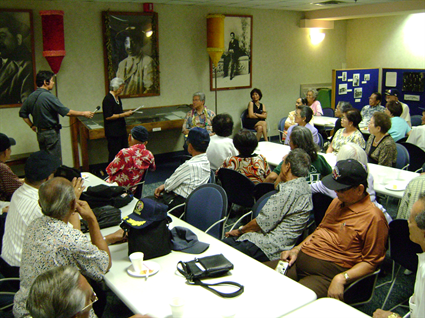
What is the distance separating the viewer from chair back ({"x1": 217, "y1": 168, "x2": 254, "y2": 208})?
12.4 ft

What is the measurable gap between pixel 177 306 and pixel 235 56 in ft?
23.3

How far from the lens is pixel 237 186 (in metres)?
3.90

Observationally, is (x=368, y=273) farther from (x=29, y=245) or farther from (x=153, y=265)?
(x=29, y=245)

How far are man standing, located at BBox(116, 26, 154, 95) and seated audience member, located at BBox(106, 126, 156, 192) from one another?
10.4 feet

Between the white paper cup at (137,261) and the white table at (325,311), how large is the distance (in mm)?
829

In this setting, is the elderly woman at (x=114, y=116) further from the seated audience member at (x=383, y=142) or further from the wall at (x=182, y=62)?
the seated audience member at (x=383, y=142)

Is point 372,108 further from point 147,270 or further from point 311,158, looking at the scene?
point 147,270

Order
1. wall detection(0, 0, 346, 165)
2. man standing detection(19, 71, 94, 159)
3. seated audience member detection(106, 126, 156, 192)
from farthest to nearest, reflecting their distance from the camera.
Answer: wall detection(0, 0, 346, 165) < man standing detection(19, 71, 94, 159) < seated audience member detection(106, 126, 156, 192)

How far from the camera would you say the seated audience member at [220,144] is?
455 cm

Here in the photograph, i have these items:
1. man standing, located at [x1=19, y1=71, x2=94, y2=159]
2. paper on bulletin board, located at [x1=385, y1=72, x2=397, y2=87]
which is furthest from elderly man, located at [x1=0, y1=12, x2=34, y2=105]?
paper on bulletin board, located at [x1=385, y1=72, x2=397, y2=87]

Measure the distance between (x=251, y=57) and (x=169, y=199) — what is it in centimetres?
570

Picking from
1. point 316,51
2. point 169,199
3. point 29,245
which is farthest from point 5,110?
point 316,51

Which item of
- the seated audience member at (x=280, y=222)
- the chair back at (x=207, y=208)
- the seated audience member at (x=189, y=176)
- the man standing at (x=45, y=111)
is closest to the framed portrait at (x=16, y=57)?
the man standing at (x=45, y=111)

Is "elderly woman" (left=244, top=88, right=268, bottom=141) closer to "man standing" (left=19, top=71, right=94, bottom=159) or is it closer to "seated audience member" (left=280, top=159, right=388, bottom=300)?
"man standing" (left=19, top=71, right=94, bottom=159)
